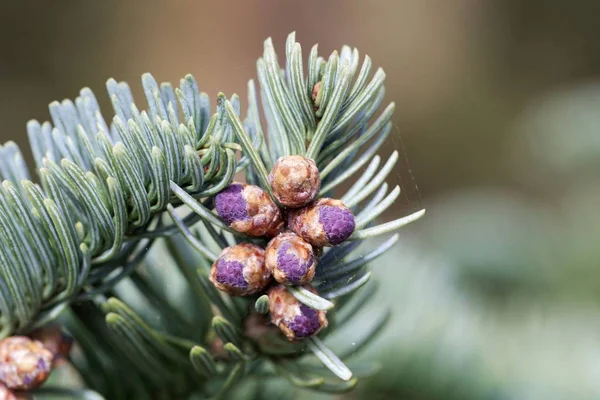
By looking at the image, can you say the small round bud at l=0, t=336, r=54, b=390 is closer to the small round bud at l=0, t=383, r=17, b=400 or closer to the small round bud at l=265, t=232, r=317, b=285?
the small round bud at l=0, t=383, r=17, b=400

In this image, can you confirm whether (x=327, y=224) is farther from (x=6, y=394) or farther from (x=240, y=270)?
(x=6, y=394)

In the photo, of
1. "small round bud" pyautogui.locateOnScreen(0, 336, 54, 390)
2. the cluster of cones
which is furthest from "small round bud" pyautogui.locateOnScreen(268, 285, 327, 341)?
"small round bud" pyautogui.locateOnScreen(0, 336, 54, 390)

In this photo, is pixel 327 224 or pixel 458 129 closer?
pixel 327 224

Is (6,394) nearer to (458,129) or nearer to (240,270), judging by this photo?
(240,270)

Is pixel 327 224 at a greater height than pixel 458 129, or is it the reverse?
pixel 327 224

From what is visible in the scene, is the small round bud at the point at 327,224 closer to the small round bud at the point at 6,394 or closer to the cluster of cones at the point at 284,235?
the cluster of cones at the point at 284,235

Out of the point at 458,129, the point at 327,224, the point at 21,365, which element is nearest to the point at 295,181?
the point at 327,224

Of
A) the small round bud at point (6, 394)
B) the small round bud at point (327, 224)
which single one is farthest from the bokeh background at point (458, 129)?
the small round bud at point (6, 394)
